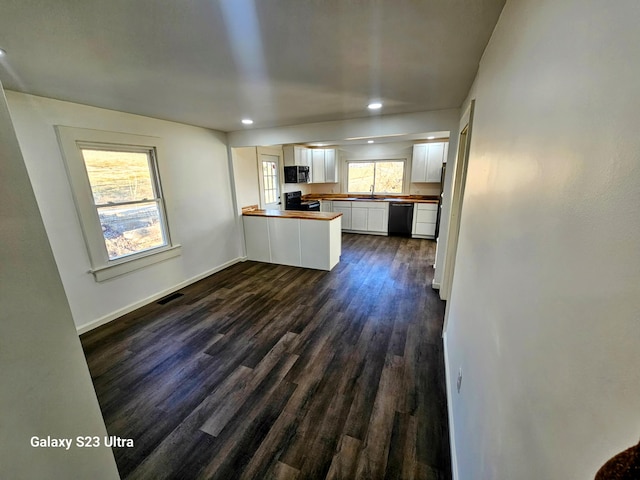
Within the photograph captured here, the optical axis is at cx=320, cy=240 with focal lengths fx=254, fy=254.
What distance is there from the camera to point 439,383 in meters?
1.94

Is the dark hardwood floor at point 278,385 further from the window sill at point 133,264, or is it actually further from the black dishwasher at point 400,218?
the black dishwasher at point 400,218

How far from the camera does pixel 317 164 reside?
6668 millimetres


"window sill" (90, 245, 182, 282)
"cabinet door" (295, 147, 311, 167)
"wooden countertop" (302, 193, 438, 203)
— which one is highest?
"cabinet door" (295, 147, 311, 167)

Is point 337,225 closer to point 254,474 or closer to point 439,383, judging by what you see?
point 439,383

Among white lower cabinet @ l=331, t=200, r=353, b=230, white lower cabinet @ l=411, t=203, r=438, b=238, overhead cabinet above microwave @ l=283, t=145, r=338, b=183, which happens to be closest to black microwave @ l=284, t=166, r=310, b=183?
overhead cabinet above microwave @ l=283, t=145, r=338, b=183

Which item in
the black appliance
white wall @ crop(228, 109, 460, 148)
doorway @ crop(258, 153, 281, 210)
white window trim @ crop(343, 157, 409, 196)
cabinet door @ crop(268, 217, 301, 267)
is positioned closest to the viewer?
white wall @ crop(228, 109, 460, 148)

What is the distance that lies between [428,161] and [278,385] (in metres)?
5.48

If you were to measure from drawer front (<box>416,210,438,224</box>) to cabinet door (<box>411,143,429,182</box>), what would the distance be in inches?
30.0

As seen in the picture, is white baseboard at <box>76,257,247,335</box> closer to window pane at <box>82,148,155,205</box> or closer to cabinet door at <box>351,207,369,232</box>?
window pane at <box>82,148,155,205</box>

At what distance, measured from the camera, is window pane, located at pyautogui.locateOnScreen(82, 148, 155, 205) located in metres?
2.68

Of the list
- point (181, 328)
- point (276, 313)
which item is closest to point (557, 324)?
point (276, 313)

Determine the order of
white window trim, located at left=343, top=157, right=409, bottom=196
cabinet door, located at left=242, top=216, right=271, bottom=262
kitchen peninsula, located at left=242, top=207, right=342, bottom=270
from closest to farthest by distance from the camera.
→ kitchen peninsula, located at left=242, top=207, right=342, bottom=270
cabinet door, located at left=242, top=216, right=271, bottom=262
white window trim, located at left=343, top=157, right=409, bottom=196

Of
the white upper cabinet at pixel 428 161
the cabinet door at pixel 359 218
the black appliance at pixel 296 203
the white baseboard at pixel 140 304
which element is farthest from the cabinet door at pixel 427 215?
the white baseboard at pixel 140 304

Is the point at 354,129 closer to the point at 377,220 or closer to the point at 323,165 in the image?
the point at 377,220
